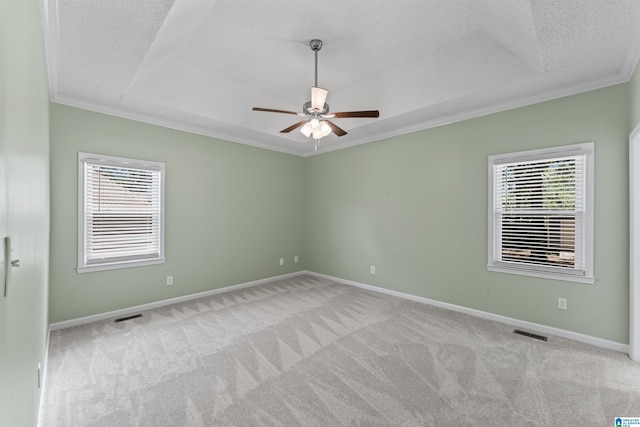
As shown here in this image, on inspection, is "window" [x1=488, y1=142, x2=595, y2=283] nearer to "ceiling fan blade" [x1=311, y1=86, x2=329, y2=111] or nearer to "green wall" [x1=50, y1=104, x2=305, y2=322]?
"ceiling fan blade" [x1=311, y1=86, x2=329, y2=111]

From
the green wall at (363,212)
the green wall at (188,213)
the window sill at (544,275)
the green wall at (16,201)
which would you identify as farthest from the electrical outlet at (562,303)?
the green wall at (16,201)

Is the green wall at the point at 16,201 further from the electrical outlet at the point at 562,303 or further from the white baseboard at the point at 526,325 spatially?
the electrical outlet at the point at 562,303

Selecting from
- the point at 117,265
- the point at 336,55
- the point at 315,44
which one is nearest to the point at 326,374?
the point at 117,265

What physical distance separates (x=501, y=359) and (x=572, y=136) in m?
2.56

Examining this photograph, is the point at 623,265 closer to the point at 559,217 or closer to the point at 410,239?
the point at 559,217

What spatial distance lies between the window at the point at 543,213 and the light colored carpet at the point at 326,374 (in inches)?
33.7

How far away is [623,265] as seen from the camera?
2912 millimetres

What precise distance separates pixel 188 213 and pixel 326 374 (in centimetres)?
324

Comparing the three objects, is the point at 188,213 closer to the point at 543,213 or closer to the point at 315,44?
the point at 315,44

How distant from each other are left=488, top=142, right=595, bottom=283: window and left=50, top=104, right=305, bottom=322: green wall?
3.74m

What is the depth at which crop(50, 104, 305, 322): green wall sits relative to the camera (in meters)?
3.41

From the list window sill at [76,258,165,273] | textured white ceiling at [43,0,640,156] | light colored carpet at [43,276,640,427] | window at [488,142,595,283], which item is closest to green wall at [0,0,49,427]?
light colored carpet at [43,276,640,427]

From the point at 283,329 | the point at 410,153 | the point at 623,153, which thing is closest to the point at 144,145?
the point at 283,329

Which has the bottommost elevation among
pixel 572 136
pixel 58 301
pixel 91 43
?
pixel 58 301
